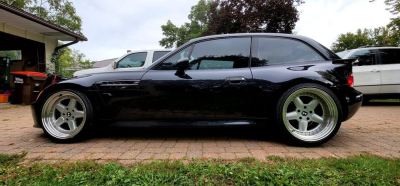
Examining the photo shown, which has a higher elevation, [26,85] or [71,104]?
[26,85]

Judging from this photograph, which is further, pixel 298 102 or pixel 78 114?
pixel 78 114

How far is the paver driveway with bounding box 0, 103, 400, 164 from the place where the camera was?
1.87m

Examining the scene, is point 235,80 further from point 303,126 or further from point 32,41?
point 32,41

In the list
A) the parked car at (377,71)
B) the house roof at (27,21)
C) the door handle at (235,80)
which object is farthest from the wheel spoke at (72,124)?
the parked car at (377,71)

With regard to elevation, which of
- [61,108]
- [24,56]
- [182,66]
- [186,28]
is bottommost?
[61,108]

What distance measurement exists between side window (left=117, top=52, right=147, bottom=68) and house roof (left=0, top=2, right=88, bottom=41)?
3.34 m

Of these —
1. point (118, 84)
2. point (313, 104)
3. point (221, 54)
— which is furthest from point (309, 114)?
point (118, 84)

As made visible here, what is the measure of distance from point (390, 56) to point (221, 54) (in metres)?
5.73

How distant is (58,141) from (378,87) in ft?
23.5

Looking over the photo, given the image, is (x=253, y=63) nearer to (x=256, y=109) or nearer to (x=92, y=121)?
(x=256, y=109)

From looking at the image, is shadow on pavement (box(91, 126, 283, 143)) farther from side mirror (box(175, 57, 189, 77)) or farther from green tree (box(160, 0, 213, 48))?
green tree (box(160, 0, 213, 48))

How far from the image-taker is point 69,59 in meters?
10.2

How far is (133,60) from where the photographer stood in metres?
5.84

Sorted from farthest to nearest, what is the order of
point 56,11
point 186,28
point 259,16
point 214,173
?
point 186,28 → point 56,11 → point 259,16 → point 214,173
